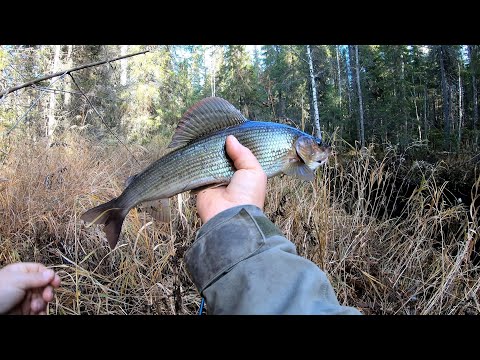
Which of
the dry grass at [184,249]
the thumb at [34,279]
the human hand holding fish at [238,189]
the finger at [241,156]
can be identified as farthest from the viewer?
the dry grass at [184,249]

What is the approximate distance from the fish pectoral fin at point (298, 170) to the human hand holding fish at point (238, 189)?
0.81ft

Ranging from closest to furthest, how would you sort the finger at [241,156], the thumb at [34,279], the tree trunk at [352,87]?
the thumb at [34,279] < the finger at [241,156] < the tree trunk at [352,87]

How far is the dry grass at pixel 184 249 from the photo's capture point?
2938 mm

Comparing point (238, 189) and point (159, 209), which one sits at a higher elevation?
point (238, 189)

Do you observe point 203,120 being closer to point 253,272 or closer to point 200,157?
point 200,157

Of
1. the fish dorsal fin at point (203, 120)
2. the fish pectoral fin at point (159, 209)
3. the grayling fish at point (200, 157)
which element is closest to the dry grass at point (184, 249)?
the fish pectoral fin at point (159, 209)

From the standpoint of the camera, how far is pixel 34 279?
1.31 metres

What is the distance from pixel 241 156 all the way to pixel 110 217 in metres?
0.77

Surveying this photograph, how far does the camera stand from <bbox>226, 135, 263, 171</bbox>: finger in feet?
5.77

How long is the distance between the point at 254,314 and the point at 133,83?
57.5 feet

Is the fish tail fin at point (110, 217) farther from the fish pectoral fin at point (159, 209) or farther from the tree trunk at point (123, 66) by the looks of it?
the tree trunk at point (123, 66)

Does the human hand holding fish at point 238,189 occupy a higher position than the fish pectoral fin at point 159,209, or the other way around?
the human hand holding fish at point 238,189

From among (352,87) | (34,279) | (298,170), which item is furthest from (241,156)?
(352,87)

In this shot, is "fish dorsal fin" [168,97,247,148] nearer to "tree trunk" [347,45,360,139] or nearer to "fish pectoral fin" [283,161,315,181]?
"fish pectoral fin" [283,161,315,181]
